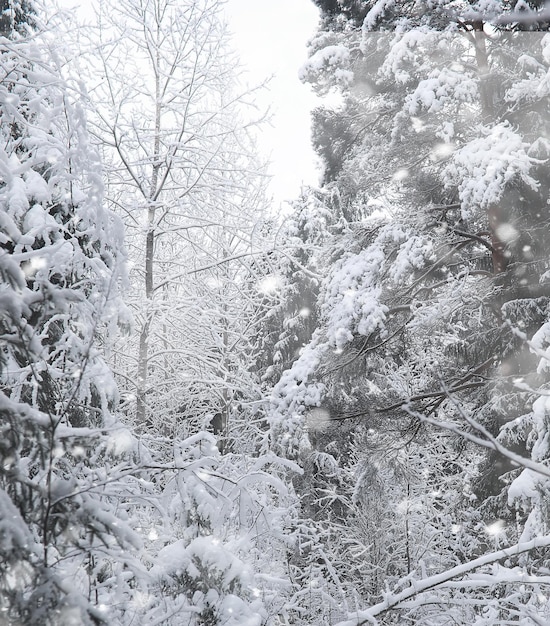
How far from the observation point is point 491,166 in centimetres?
486

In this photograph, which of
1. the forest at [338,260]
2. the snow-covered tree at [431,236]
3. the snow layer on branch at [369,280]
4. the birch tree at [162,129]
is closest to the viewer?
the forest at [338,260]

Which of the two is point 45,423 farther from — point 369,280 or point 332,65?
point 332,65

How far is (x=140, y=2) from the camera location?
6.98 m

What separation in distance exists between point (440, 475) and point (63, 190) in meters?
14.3

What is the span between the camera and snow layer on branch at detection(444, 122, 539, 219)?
4758 millimetres

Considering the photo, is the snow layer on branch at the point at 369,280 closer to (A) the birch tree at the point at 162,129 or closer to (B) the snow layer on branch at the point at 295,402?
(B) the snow layer on branch at the point at 295,402

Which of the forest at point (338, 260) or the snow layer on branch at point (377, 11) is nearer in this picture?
the forest at point (338, 260)

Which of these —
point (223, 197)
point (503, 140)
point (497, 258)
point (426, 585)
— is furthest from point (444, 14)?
point (426, 585)

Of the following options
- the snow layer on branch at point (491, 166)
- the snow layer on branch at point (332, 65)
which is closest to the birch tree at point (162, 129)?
the snow layer on branch at point (332, 65)

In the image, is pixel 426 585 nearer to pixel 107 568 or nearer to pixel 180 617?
pixel 180 617

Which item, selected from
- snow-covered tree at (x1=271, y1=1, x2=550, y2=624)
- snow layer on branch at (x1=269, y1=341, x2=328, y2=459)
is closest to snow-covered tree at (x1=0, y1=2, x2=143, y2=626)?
snow layer on branch at (x1=269, y1=341, x2=328, y2=459)

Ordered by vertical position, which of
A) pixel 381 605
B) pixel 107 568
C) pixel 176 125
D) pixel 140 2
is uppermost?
pixel 140 2

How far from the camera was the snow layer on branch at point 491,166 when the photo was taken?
15.6 feet

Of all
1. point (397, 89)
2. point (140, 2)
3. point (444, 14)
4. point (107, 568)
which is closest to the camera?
point (107, 568)
